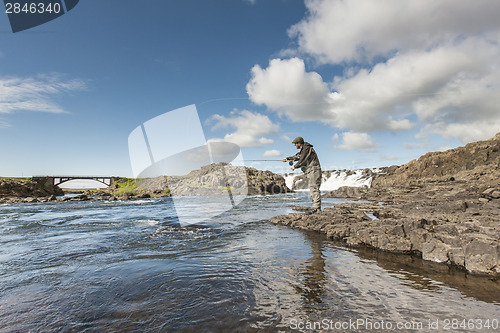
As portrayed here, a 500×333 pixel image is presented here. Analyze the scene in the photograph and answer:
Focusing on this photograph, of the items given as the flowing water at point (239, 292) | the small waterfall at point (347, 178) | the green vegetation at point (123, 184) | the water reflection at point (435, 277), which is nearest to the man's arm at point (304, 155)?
the flowing water at point (239, 292)

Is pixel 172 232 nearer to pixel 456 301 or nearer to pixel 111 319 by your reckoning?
pixel 111 319

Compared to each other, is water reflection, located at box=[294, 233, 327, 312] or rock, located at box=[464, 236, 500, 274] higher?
rock, located at box=[464, 236, 500, 274]

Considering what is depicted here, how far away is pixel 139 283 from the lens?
15.9 ft

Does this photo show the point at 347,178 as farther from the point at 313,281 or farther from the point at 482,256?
the point at 313,281

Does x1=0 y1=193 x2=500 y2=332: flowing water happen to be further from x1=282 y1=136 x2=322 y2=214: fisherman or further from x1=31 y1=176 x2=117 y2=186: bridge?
x1=31 y1=176 x2=117 y2=186: bridge

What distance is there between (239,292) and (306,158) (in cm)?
907

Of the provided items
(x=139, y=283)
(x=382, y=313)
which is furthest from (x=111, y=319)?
(x=382, y=313)

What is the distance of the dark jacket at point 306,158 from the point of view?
12359 millimetres

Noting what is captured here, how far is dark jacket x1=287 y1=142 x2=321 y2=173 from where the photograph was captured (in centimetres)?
1236

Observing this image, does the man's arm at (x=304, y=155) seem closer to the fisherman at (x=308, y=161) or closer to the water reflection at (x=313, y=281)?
the fisherman at (x=308, y=161)

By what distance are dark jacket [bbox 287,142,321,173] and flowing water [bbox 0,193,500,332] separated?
214 inches

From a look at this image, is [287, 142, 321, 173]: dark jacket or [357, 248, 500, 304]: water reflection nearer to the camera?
[357, 248, 500, 304]: water reflection

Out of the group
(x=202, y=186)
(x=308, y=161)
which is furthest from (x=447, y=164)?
(x=202, y=186)

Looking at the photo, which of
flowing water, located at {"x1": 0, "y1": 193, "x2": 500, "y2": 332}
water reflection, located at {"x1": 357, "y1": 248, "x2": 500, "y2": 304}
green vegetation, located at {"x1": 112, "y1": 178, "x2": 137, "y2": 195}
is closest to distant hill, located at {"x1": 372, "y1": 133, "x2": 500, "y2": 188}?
water reflection, located at {"x1": 357, "y1": 248, "x2": 500, "y2": 304}
